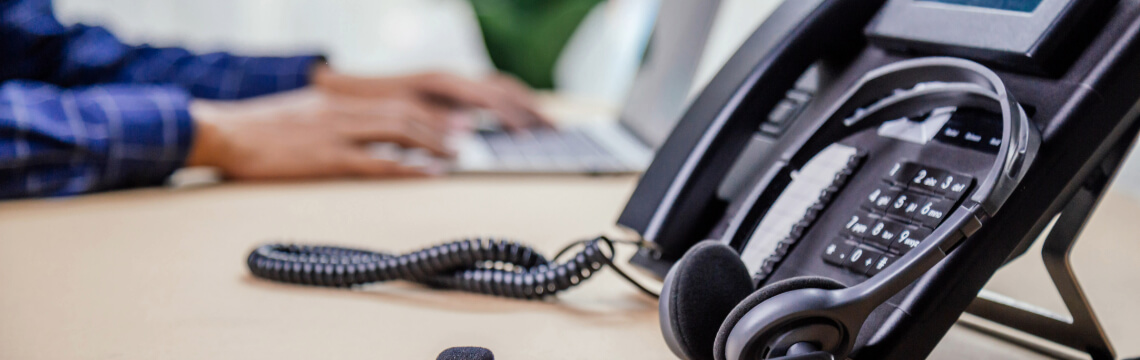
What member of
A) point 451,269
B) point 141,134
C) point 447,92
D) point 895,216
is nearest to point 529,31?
point 447,92

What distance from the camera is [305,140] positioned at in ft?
2.48

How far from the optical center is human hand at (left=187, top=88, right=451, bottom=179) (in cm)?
72

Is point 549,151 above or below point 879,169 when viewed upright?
below

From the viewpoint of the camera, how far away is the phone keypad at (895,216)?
266mm

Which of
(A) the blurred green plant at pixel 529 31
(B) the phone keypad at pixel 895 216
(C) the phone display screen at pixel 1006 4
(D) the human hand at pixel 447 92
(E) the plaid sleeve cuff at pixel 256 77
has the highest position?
(C) the phone display screen at pixel 1006 4

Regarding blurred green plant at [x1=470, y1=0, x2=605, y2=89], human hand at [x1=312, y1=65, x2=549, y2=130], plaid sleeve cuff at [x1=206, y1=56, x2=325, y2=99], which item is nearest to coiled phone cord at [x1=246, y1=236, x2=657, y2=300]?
human hand at [x1=312, y1=65, x2=549, y2=130]

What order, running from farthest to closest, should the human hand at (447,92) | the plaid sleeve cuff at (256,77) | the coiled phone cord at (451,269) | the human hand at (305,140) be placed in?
the plaid sleeve cuff at (256,77) → the human hand at (447,92) → the human hand at (305,140) → the coiled phone cord at (451,269)

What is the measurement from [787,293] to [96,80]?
110 centimetres

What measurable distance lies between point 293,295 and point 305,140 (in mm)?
415

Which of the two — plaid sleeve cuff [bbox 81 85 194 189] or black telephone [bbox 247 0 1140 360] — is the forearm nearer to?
Result: plaid sleeve cuff [bbox 81 85 194 189]

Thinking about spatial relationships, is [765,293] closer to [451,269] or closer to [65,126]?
[451,269]

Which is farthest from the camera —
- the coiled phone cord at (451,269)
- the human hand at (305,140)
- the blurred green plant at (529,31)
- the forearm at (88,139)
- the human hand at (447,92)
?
the blurred green plant at (529,31)

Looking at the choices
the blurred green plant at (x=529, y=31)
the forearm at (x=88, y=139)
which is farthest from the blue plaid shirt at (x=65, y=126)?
the blurred green plant at (x=529, y=31)

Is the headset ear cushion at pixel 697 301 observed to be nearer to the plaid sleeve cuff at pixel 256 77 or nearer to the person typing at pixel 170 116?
the person typing at pixel 170 116
